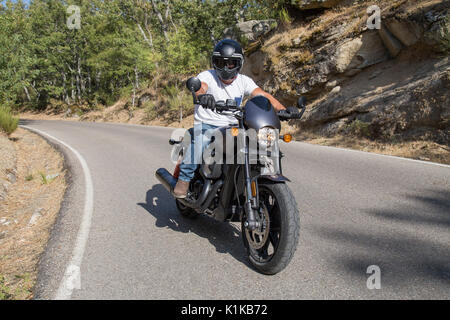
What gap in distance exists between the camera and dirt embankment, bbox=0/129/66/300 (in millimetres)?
3398

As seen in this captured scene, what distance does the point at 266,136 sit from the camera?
10.1 feet

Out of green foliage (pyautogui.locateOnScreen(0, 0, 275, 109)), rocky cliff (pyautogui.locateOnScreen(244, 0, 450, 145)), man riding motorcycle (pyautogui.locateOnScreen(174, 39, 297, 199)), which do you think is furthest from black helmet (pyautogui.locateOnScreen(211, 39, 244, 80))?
green foliage (pyautogui.locateOnScreen(0, 0, 275, 109))

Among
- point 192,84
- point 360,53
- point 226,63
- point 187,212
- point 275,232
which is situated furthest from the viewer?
point 360,53

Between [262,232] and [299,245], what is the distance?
755 mm

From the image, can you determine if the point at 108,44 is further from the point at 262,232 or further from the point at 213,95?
the point at 262,232

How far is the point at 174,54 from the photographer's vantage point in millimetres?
22922

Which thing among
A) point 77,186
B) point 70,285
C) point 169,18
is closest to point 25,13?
point 169,18

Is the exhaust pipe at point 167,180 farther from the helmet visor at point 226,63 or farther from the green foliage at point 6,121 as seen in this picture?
the green foliage at point 6,121

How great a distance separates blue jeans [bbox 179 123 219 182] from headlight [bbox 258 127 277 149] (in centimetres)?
109

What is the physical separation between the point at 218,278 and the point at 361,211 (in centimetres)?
254

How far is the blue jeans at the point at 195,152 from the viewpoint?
405 centimetres

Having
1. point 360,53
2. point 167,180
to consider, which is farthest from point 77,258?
point 360,53

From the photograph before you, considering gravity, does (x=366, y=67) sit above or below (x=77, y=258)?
above

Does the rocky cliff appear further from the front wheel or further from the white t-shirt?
the front wheel
